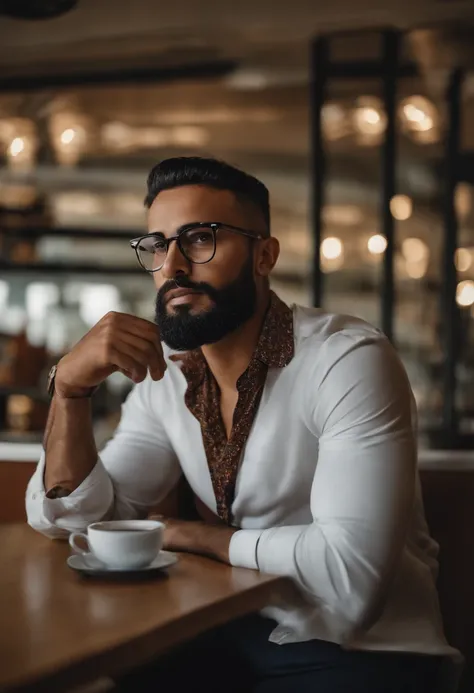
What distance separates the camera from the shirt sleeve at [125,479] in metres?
1.60

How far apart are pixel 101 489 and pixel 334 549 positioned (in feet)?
1.65

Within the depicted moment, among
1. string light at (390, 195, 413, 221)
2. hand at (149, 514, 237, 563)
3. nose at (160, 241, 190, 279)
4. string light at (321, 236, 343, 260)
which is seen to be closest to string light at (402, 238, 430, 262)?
string light at (390, 195, 413, 221)

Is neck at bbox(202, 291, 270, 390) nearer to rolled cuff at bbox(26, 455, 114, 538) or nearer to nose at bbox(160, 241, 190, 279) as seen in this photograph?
nose at bbox(160, 241, 190, 279)

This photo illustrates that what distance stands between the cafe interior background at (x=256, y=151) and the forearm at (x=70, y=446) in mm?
2410

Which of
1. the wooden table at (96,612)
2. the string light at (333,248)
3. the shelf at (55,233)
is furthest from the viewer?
the string light at (333,248)

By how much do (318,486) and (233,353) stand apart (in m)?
0.39

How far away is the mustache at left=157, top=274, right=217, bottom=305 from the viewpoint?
1.61m

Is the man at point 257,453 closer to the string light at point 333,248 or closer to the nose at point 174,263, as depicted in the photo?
the nose at point 174,263

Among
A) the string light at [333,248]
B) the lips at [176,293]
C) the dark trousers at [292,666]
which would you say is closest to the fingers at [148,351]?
the lips at [176,293]

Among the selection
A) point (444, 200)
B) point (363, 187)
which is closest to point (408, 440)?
point (444, 200)

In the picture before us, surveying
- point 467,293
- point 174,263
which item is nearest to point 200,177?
point 174,263

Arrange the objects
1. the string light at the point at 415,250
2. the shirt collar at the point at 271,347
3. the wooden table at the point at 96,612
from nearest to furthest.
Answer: the wooden table at the point at 96,612, the shirt collar at the point at 271,347, the string light at the point at 415,250

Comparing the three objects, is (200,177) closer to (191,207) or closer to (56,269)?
(191,207)

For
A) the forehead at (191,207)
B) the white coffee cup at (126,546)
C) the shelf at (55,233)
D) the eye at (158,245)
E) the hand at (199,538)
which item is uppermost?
the forehead at (191,207)
